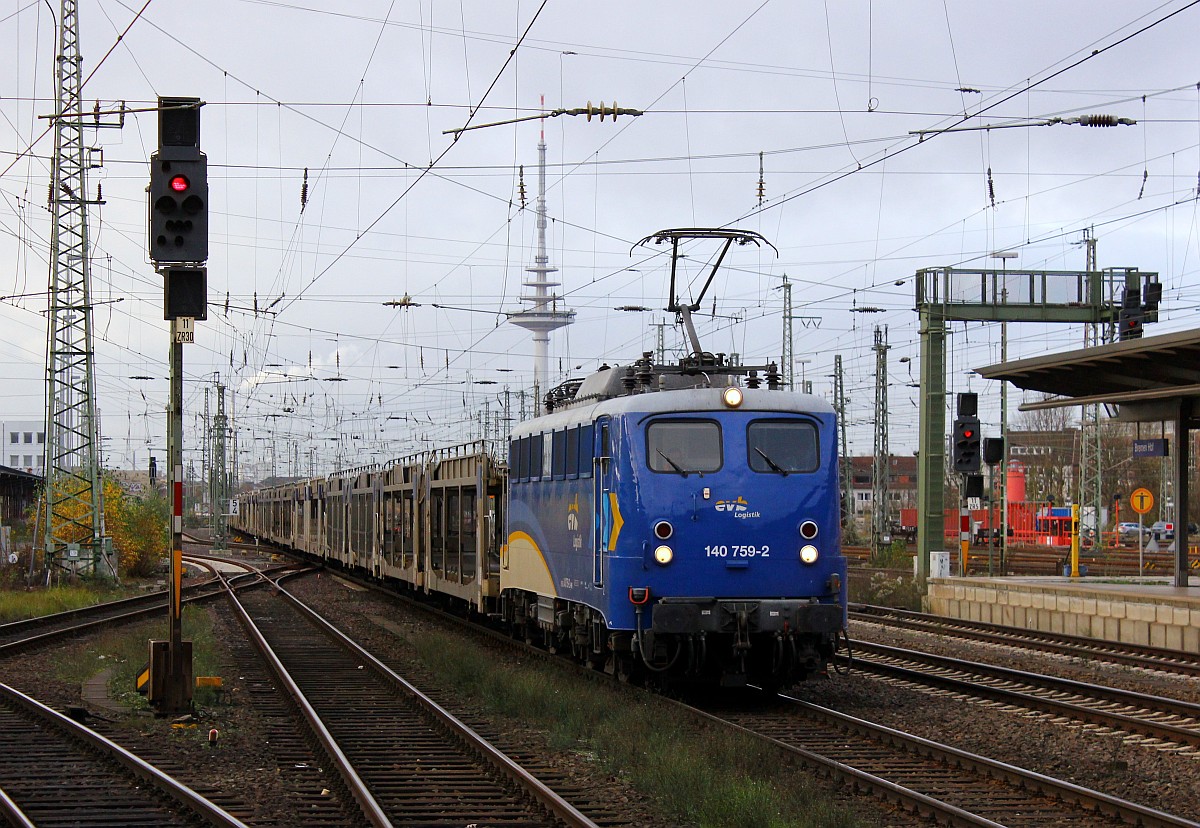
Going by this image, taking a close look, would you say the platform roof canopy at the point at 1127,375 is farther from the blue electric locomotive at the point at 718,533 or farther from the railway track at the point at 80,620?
the railway track at the point at 80,620

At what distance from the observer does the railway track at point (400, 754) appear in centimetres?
961

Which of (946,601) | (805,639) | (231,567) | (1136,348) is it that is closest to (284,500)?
(231,567)

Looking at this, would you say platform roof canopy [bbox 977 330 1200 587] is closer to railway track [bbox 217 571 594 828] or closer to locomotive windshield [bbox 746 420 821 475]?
locomotive windshield [bbox 746 420 821 475]

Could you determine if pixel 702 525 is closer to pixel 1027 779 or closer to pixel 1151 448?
pixel 1027 779

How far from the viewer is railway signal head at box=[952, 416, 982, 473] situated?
27.6 meters

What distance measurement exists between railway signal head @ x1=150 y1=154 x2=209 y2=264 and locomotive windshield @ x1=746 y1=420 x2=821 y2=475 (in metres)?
5.83

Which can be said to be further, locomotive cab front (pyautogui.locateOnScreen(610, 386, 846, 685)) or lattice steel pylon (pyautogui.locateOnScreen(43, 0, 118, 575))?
lattice steel pylon (pyautogui.locateOnScreen(43, 0, 118, 575))

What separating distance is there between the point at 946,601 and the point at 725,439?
15.1 metres

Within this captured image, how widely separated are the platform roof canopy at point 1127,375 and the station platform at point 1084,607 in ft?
10.4

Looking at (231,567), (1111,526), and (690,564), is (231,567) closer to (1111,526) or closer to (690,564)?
(690,564)

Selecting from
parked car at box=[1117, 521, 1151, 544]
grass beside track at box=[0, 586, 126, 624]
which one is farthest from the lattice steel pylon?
parked car at box=[1117, 521, 1151, 544]

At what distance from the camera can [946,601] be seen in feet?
91.9

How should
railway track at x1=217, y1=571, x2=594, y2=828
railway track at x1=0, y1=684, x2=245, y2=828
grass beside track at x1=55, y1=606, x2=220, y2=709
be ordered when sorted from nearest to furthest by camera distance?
railway track at x1=0, y1=684, x2=245, y2=828
railway track at x1=217, y1=571, x2=594, y2=828
grass beside track at x1=55, y1=606, x2=220, y2=709

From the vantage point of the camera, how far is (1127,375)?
23.8 metres
